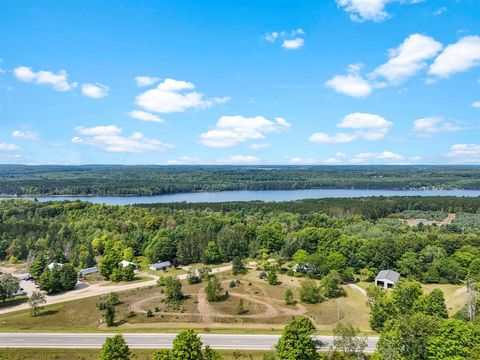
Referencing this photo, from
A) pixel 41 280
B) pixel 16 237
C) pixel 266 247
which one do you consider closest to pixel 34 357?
pixel 41 280

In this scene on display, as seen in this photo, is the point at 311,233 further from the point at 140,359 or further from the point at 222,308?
the point at 140,359

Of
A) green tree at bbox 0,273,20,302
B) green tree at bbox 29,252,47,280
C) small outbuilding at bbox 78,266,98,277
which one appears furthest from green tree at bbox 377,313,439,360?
green tree at bbox 29,252,47,280

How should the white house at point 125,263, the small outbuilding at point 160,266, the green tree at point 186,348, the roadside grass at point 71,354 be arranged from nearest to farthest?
the green tree at point 186,348 → the roadside grass at point 71,354 → the white house at point 125,263 → the small outbuilding at point 160,266

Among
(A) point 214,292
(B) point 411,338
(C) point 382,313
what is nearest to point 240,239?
(A) point 214,292

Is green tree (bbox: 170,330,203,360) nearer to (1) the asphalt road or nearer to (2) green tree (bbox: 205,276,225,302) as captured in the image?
(1) the asphalt road

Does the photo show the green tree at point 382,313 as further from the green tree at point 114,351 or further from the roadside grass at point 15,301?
the roadside grass at point 15,301

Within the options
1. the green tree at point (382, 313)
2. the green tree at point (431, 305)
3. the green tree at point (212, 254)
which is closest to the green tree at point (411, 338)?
the green tree at point (382, 313)
